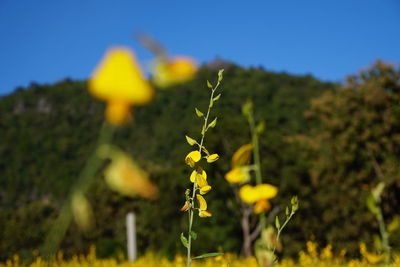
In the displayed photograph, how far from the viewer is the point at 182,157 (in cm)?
2353

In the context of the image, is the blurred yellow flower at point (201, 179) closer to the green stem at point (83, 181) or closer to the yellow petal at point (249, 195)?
the yellow petal at point (249, 195)

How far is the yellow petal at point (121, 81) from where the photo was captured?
0.30 meters

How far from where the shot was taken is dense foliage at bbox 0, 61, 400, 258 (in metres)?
17.7

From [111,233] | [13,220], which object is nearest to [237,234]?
[111,233]

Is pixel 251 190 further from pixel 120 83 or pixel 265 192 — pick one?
pixel 120 83

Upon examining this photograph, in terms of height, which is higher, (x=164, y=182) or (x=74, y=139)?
(x=74, y=139)

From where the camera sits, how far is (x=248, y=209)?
59.4 feet

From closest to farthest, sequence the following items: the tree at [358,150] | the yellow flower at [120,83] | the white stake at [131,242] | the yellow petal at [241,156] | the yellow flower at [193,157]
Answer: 1. the yellow flower at [120,83]
2. the yellow petal at [241,156]
3. the yellow flower at [193,157]
4. the white stake at [131,242]
5. the tree at [358,150]

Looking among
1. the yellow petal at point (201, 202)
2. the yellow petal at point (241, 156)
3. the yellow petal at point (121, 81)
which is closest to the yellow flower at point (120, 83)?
the yellow petal at point (121, 81)

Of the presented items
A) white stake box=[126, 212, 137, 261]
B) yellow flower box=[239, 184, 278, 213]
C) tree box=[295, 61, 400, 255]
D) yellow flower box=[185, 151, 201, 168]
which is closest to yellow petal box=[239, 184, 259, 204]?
yellow flower box=[239, 184, 278, 213]

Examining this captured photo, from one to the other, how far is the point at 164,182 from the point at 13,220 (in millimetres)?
11522

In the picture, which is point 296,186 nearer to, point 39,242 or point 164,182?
point 164,182

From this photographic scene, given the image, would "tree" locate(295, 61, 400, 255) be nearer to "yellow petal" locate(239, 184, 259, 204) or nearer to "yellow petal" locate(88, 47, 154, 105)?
"yellow petal" locate(239, 184, 259, 204)

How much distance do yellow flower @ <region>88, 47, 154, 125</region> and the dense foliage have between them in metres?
0.03
